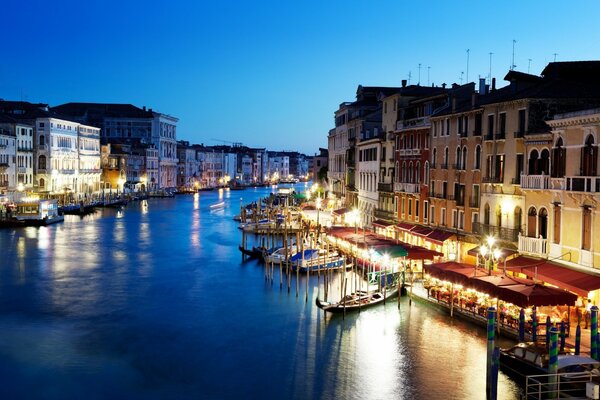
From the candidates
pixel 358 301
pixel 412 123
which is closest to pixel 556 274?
pixel 358 301

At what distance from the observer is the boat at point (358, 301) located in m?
19.7

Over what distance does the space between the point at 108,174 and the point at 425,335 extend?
6208cm

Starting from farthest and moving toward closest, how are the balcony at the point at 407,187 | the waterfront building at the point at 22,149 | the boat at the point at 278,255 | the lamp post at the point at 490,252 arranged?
the waterfront building at the point at 22,149
the boat at the point at 278,255
the balcony at the point at 407,187
the lamp post at the point at 490,252

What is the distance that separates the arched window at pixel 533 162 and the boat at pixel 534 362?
216 inches

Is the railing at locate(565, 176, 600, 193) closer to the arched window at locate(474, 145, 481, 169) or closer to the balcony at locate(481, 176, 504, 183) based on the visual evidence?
the balcony at locate(481, 176, 504, 183)

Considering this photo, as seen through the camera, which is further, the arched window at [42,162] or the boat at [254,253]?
the arched window at [42,162]

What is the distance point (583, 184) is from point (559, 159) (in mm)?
1297

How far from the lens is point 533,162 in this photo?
1850 cm

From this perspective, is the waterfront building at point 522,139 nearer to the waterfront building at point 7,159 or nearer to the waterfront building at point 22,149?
the waterfront building at point 7,159

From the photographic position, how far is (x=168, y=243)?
36.7m

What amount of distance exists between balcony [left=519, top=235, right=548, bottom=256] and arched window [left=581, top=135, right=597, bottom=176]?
2265mm

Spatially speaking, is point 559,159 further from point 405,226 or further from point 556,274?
point 405,226

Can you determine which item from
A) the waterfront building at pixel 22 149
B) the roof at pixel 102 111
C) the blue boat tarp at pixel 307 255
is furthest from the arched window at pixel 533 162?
the roof at pixel 102 111

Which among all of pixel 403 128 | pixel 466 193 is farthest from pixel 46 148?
pixel 466 193
